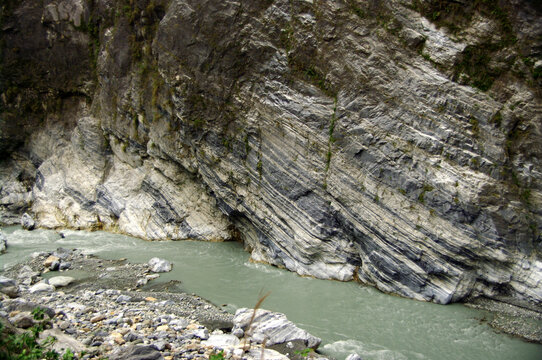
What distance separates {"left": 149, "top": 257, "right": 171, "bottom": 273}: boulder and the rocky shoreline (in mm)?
280

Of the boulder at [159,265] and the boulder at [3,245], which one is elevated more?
the boulder at [159,265]

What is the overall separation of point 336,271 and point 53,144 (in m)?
16.8

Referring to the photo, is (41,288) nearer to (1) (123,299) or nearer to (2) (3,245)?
(1) (123,299)

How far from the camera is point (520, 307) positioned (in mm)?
9016

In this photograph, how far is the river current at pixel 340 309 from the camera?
7.86 m

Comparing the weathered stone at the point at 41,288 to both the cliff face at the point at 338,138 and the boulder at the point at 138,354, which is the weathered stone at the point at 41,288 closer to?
the cliff face at the point at 338,138

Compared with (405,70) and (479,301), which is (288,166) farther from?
(479,301)

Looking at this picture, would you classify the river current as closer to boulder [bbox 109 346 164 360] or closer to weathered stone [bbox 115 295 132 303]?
weathered stone [bbox 115 295 132 303]

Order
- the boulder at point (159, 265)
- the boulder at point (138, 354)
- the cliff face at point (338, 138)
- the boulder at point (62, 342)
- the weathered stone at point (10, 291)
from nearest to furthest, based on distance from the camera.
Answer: the boulder at point (138, 354) < the boulder at point (62, 342) < the weathered stone at point (10, 291) < the cliff face at point (338, 138) < the boulder at point (159, 265)

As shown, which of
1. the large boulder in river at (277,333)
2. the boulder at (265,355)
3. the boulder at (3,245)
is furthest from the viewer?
the boulder at (3,245)

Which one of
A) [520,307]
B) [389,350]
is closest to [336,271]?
[389,350]

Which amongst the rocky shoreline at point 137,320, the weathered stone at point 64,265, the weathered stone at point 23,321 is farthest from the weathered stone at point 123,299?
the weathered stone at point 64,265

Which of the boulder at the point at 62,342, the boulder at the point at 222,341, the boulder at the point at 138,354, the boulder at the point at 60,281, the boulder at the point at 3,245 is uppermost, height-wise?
the boulder at the point at 138,354

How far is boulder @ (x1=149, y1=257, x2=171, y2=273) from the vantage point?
38.8 ft
